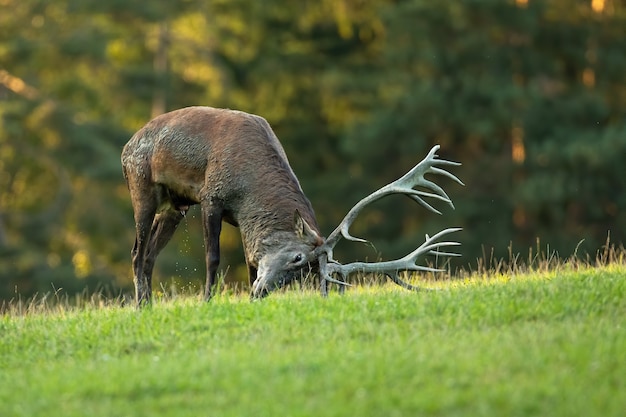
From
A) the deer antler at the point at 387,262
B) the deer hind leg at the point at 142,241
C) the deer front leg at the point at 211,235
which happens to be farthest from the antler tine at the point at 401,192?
the deer hind leg at the point at 142,241

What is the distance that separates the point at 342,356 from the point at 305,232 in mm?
3356

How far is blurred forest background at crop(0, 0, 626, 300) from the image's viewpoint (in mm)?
31594

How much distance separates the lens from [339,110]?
37188mm

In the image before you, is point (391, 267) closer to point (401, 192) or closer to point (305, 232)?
point (401, 192)

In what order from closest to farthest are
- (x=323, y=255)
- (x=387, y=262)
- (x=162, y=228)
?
(x=387, y=262), (x=323, y=255), (x=162, y=228)

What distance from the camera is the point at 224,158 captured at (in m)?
11.8

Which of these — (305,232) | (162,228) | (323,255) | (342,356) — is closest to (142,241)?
(162,228)

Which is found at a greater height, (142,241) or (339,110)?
(142,241)

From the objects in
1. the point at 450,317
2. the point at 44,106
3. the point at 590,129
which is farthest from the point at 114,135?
the point at 450,317

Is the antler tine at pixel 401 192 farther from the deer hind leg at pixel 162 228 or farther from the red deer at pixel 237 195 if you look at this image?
the deer hind leg at pixel 162 228

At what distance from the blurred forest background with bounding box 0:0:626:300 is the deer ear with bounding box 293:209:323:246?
19.1 metres

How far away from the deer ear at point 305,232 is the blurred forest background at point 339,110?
1913 centimetres

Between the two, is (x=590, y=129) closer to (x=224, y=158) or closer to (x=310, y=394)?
(x=224, y=158)

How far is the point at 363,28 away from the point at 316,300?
2770cm
